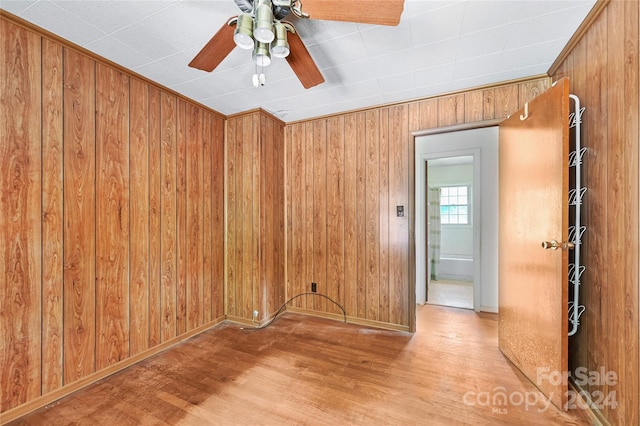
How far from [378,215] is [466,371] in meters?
1.55

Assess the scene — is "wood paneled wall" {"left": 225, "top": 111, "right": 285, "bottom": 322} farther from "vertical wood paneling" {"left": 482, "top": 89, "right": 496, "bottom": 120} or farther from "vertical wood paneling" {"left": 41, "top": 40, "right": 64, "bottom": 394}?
"vertical wood paneling" {"left": 482, "top": 89, "right": 496, "bottom": 120}

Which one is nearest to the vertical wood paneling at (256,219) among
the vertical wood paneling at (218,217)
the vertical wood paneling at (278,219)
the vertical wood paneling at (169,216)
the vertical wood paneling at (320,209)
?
the vertical wood paneling at (278,219)

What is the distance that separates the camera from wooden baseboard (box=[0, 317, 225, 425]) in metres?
1.55

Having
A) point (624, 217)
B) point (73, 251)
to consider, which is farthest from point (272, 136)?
point (624, 217)

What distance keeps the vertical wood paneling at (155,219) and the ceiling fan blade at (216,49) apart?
106cm

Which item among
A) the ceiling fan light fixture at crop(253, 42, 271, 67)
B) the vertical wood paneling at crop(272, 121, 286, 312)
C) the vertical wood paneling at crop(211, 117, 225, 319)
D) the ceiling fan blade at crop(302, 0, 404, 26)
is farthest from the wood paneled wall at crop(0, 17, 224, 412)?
the ceiling fan blade at crop(302, 0, 404, 26)

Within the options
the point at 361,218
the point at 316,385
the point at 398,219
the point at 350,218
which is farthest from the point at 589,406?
the point at 350,218

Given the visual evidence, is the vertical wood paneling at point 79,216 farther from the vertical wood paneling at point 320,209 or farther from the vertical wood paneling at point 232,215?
the vertical wood paneling at point 320,209

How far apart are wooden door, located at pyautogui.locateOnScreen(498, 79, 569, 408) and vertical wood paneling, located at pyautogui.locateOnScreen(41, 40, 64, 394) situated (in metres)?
3.19

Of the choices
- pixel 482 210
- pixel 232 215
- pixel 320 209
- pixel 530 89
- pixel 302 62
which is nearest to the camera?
pixel 302 62

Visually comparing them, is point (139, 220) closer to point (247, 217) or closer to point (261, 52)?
point (247, 217)

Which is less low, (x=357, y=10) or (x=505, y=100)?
(x=505, y=100)

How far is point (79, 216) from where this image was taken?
184 cm

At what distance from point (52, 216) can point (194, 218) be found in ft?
3.61
